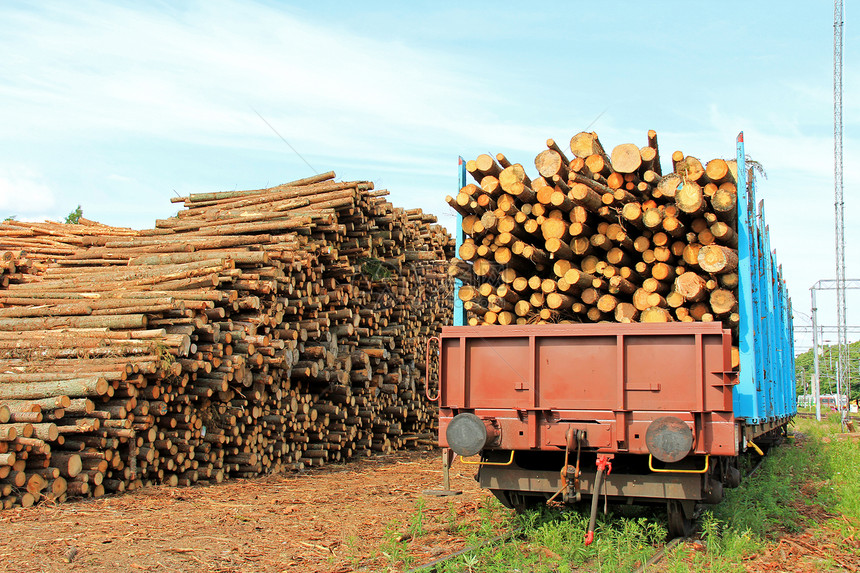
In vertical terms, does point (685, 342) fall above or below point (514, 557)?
above

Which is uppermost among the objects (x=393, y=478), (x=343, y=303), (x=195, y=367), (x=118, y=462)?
(x=343, y=303)

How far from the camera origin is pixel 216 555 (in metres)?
6.44

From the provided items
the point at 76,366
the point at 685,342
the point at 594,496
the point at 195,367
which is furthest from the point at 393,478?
the point at 685,342

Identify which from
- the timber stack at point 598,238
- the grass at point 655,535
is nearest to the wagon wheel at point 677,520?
the grass at point 655,535

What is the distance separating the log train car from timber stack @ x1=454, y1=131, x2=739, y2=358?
0.98 feet

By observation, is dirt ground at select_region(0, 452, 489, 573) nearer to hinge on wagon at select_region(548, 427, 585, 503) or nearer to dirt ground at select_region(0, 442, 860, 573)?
→ dirt ground at select_region(0, 442, 860, 573)

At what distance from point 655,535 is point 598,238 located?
297 cm

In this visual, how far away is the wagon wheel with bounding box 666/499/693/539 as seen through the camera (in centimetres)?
669

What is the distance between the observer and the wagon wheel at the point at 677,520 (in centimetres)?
669

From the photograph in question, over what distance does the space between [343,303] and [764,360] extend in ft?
24.6

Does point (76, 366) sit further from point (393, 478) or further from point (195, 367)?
point (393, 478)

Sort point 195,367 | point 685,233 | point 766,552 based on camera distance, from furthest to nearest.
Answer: point 195,367 → point 685,233 → point 766,552

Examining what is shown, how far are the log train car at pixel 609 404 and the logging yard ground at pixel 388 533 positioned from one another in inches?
17.0

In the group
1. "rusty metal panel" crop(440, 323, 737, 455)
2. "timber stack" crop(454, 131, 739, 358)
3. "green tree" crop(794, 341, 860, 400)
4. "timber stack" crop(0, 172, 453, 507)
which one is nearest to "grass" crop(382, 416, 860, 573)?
"rusty metal panel" crop(440, 323, 737, 455)
